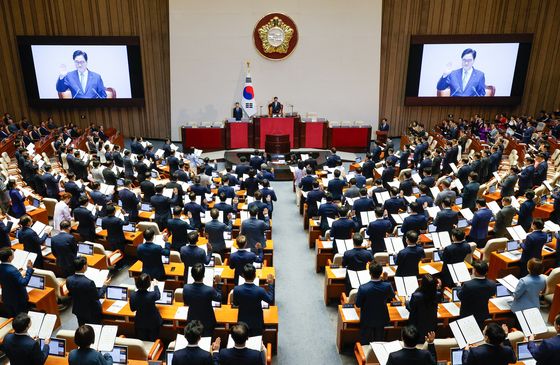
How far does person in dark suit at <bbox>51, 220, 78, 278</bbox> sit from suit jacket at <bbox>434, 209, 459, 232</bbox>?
6.06 m

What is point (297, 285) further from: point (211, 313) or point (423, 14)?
point (423, 14)

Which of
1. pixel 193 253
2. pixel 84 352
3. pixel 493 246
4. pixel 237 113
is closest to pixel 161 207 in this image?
pixel 193 253

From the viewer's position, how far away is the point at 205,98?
1861cm

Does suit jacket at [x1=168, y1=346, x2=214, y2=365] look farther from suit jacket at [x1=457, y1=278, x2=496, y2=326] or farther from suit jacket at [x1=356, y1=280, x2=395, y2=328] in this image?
suit jacket at [x1=457, y1=278, x2=496, y2=326]

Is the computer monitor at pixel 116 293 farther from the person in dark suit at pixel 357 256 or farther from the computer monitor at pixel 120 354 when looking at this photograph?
the person in dark suit at pixel 357 256

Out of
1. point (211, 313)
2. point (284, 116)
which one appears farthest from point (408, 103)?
point (211, 313)

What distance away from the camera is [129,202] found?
8.94 m

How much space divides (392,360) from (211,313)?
7.20 ft

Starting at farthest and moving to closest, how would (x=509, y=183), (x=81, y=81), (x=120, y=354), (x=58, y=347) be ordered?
(x=81, y=81) → (x=509, y=183) → (x=58, y=347) → (x=120, y=354)

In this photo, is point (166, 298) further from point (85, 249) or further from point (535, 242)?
point (535, 242)

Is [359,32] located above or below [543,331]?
above

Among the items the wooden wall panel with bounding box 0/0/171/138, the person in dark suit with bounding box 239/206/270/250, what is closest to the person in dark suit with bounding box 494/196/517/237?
the person in dark suit with bounding box 239/206/270/250

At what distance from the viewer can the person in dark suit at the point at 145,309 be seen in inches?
204

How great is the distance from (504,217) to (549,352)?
14.1ft
